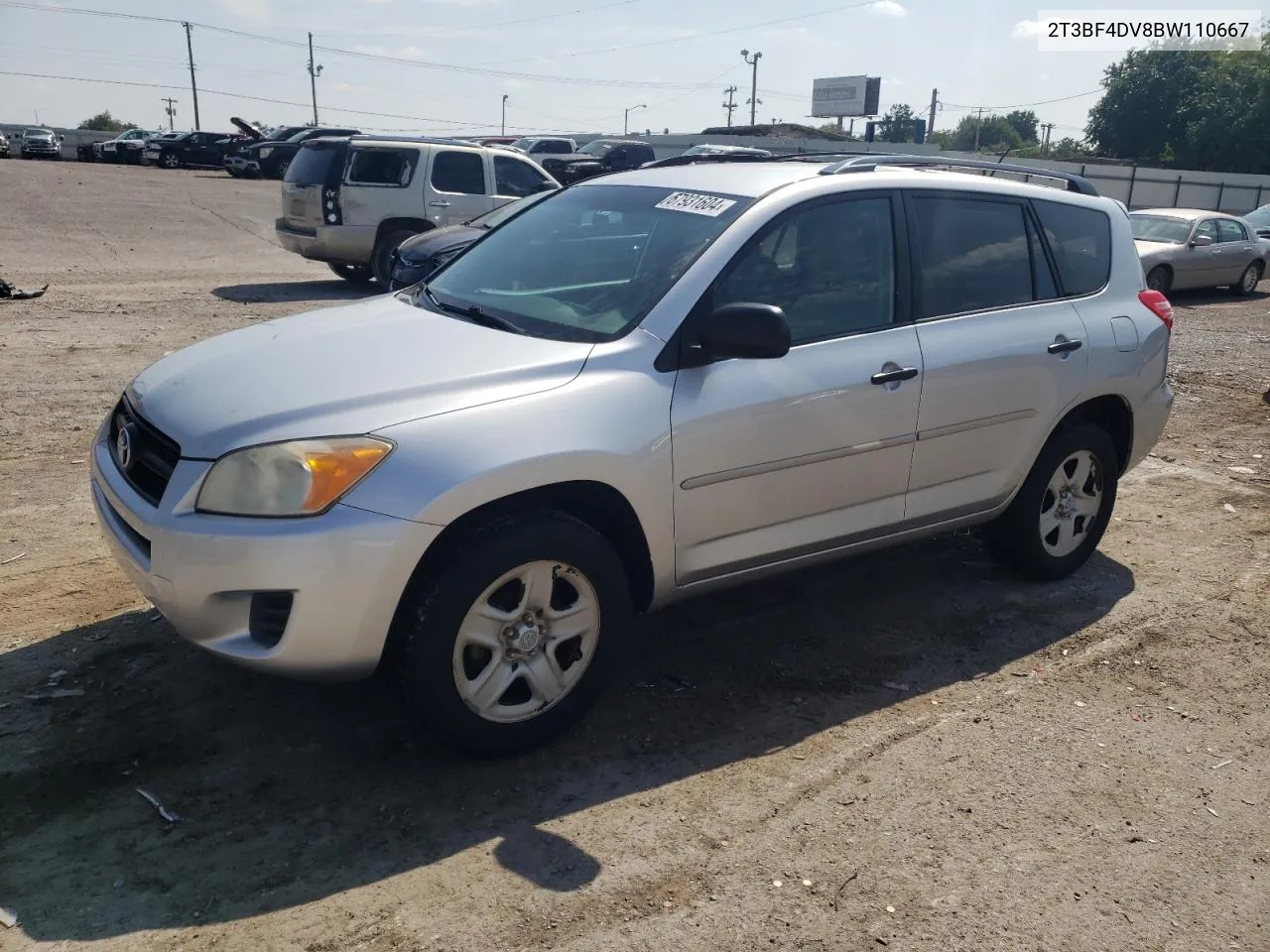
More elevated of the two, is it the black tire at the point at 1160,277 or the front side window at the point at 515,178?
the front side window at the point at 515,178

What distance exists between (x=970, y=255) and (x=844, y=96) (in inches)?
3113

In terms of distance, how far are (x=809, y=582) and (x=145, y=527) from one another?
9.91ft

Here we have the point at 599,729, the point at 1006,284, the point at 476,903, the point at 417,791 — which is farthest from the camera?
the point at 1006,284

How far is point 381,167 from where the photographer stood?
45.1ft

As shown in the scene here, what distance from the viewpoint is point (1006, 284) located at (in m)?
4.87

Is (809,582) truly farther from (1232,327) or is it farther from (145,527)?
(1232,327)

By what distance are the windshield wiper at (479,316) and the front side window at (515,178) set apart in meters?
10.5

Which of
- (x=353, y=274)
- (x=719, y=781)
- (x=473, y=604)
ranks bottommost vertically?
(x=719, y=781)

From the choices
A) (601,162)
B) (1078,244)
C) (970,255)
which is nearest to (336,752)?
(970,255)

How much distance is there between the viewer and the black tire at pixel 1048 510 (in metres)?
5.05

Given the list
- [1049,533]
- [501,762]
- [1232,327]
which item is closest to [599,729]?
[501,762]

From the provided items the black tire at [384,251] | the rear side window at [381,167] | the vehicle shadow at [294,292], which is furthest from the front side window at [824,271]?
the rear side window at [381,167]

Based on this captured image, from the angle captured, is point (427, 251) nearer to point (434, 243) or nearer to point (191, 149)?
point (434, 243)

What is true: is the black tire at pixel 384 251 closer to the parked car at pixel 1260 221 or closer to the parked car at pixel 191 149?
the parked car at pixel 1260 221
